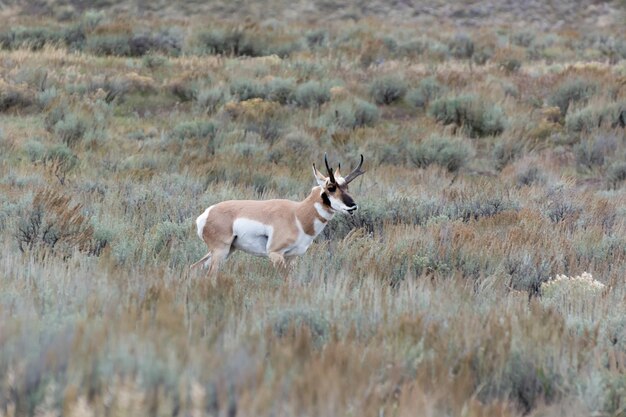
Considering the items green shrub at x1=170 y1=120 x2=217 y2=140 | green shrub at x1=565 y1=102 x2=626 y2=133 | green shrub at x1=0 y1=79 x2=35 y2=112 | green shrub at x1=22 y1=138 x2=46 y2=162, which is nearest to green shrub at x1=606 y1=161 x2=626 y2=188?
green shrub at x1=565 y1=102 x2=626 y2=133

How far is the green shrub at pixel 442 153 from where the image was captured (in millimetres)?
14531

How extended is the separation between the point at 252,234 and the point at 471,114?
10.7m

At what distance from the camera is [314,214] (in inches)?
277

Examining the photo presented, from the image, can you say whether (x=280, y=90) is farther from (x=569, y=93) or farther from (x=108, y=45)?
(x=108, y=45)

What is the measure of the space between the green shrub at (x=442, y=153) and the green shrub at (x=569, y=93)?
403 cm

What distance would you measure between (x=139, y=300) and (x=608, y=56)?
22868 mm

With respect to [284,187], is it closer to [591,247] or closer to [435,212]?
[435,212]

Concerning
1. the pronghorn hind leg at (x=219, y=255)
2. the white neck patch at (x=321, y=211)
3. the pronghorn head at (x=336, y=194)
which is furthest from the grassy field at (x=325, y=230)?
A: the pronghorn head at (x=336, y=194)

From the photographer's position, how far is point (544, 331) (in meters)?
4.53

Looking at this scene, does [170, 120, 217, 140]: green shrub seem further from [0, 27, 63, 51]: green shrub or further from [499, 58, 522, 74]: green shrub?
[499, 58, 522, 74]: green shrub

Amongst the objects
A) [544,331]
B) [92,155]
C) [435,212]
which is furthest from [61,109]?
[544,331]

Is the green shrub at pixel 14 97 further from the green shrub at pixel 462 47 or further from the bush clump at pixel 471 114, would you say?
the green shrub at pixel 462 47

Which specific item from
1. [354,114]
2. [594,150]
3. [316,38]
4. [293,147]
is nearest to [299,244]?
[293,147]

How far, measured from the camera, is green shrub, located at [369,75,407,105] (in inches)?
717
